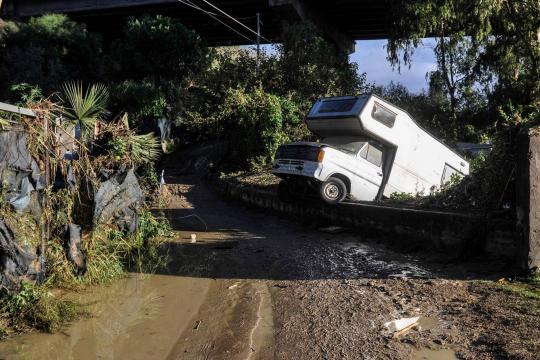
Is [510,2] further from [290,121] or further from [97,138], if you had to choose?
[97,138]

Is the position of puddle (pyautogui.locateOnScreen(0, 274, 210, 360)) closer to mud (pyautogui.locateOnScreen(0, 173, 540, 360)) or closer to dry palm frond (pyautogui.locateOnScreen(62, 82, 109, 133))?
mud (pyautogui.locateOnScreen(0, 173, 540, 360))

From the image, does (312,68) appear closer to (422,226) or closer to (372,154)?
(372,154)

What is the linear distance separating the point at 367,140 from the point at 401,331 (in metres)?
8.06

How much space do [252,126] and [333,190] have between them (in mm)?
8185

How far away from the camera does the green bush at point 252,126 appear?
62.4ft

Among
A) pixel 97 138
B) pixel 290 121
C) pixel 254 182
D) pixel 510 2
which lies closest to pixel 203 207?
pixel 254 182

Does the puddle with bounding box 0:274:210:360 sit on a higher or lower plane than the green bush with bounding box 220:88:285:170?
lower

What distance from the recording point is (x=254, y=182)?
1706 centimetres

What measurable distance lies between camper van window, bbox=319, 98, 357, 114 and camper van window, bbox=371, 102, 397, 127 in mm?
569

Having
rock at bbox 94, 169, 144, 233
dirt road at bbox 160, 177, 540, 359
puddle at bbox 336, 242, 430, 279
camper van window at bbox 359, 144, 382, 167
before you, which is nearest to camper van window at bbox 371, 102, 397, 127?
camper van window at bbox 359, 144, 382, 167

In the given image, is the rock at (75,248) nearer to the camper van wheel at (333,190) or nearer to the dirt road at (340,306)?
the dirt road at (340,306)

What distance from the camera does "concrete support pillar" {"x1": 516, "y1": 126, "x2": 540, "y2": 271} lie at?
6.34 meters

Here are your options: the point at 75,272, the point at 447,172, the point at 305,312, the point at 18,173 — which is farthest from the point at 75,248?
the point at 447,172

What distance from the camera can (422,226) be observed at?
360 inches
